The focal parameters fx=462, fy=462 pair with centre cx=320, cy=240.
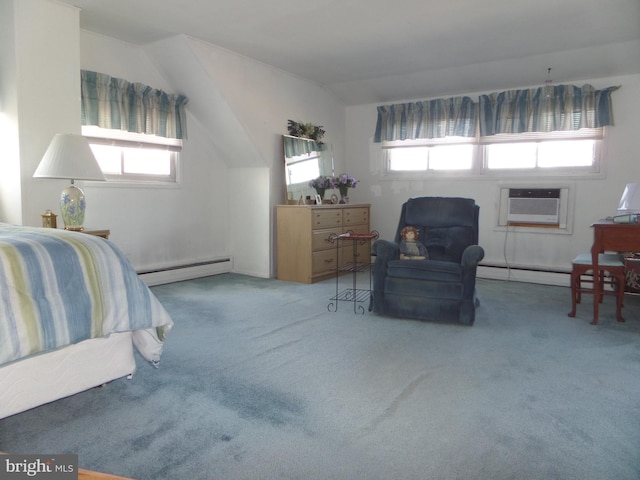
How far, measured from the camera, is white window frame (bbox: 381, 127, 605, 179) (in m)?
4.87

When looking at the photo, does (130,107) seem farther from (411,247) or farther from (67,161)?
(411,247)

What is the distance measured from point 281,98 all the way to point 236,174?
101 cm

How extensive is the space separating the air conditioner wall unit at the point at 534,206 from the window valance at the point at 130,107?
3698 millimetres

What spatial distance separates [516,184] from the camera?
523cm

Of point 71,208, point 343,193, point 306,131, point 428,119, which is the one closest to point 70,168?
point 71,208

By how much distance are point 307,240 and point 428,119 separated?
88.1 inches

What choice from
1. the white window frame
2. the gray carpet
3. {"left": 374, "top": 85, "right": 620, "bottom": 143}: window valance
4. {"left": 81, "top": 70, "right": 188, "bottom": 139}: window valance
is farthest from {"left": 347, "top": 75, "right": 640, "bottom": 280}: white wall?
{"left": 81, "top": 70, "right": 188, "bottom": 139}: window valance

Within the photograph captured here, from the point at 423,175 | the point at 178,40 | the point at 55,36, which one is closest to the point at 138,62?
the point at 178,40

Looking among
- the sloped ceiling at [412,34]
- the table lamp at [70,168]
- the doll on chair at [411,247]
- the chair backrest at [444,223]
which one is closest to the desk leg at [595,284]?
the chair backrest at [444,223]

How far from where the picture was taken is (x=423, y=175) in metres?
5.83

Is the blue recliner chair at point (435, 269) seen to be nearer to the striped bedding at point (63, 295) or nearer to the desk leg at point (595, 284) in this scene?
the desk leg at point (595, 284)

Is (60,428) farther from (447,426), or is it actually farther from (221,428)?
(447,426)

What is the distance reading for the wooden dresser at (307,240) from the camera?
4852 millimetres

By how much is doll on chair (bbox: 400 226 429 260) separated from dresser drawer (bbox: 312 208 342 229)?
1.34 m
